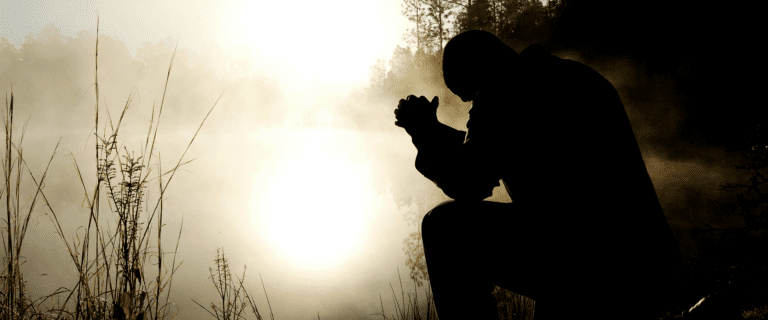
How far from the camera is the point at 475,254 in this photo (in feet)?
2.82

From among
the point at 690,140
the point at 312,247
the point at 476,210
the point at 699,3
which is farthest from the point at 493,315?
the point at 312,247

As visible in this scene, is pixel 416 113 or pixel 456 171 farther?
pixel 416 113

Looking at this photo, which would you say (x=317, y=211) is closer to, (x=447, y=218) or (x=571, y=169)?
(x=447, y=218)

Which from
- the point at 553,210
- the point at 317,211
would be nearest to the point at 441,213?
the point at 553,210

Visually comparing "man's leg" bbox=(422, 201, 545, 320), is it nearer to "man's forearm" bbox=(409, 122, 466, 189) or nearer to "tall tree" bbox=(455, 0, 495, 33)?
"man's forearm" bbox=(409, 122, 466, 189)

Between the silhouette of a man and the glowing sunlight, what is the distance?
1057 centimetres

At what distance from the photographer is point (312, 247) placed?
12.2 metres

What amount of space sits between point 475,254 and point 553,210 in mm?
211

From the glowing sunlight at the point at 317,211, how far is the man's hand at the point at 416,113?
1048 centimetres

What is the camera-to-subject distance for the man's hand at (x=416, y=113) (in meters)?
1.00

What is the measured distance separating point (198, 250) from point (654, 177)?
1265 cm

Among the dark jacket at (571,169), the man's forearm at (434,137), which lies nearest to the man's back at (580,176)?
the dark jacket at (571,169)

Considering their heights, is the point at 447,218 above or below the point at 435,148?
below

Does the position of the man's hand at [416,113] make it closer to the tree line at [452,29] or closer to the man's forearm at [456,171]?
the man's forearm at [456,171]
